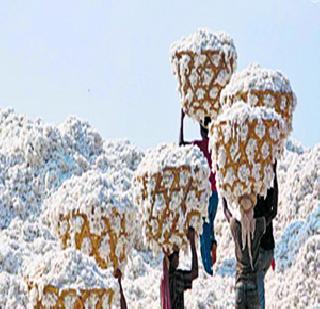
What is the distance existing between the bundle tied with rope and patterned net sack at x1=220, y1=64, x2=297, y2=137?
1.77 feet

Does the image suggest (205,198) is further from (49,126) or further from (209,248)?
(49,126)

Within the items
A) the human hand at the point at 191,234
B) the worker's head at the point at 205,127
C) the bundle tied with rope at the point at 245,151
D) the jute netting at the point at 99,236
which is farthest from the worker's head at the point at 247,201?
the worker's head at the point at 205,127

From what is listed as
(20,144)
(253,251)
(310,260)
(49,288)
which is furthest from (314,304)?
(20,144)

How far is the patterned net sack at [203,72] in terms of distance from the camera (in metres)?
5.94

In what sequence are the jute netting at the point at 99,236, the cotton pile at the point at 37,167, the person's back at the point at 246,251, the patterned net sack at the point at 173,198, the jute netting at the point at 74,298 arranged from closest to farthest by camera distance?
the jute netting at the point at 74,298 < the jute netting at the point at 99,236 < the patterned net sack at the point at 173,198 < the person's back at the point at 246,251 < the cotton pile at the point at 37,167

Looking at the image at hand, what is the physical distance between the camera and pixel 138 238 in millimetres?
5645

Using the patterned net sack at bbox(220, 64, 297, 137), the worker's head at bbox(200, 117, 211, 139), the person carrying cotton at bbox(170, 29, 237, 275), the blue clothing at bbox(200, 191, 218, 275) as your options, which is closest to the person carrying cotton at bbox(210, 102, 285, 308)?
the patterned net sack at bbox(220, 64, 297, 137)

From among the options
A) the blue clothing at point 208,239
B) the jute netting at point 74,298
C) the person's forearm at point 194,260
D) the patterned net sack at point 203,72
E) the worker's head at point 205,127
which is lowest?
the jute netting at point 74,298

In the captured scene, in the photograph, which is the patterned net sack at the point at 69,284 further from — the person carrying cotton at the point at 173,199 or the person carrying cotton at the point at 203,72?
the person carrying cotton at the point at 203,72

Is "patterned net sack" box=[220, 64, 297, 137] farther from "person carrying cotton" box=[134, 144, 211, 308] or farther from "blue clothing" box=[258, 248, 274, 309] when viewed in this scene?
"person carrying cotton" box=[134, 144, 211, 308]

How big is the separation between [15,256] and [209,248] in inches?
61.6

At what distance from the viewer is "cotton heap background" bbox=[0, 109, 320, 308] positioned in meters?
6.09

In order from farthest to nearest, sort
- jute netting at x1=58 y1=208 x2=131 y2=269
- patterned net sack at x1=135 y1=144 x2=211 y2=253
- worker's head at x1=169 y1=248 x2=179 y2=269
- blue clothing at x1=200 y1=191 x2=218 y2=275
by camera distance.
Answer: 1. blue clothing at x1=200 y1=191 x2=218 y2=275
2. worker's head at x1=169 y1=248 x2=179 y2=269
3. patterned net sack at x1=135 y1=144 x2=211 y2=253
4. jute netting at x1=58 y1=208 x2=131 y2=269

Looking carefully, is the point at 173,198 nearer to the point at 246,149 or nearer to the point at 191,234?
the point at 191,234
